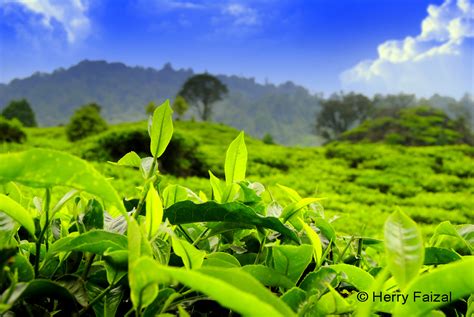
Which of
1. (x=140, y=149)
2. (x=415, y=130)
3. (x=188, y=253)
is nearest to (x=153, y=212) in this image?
(x=188, y=253)

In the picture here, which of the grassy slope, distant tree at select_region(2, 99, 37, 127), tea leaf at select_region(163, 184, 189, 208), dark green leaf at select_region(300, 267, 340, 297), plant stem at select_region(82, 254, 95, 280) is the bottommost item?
the grassy slope

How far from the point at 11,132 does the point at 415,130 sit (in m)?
17.4

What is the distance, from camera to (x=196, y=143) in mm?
9977

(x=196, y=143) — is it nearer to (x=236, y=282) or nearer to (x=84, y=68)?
(x=236, y=282)

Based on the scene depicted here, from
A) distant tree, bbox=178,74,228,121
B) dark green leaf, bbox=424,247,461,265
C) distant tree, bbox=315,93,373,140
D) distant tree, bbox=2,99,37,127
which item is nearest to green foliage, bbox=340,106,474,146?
distant tree, bbox=315,93,373,140

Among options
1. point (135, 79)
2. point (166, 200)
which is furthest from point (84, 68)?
point (166, 200)

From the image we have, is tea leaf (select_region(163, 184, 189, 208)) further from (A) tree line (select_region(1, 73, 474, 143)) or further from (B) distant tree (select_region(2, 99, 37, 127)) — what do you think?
(B) distant tree (select_region(2, 99, 37, 127))

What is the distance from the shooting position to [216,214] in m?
0.55

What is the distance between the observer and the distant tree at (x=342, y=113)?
40.9 metres

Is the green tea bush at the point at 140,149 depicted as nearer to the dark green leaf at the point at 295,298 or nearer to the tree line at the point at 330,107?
the dark green leaf at the point at 295,298

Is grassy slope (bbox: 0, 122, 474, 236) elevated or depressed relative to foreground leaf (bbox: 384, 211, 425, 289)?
depressed

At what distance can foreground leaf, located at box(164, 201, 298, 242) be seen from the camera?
21.2 inches

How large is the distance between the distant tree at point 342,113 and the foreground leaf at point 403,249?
136ft

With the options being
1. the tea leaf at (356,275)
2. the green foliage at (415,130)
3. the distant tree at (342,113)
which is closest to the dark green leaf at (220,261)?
the tea leaf at (356,275)
